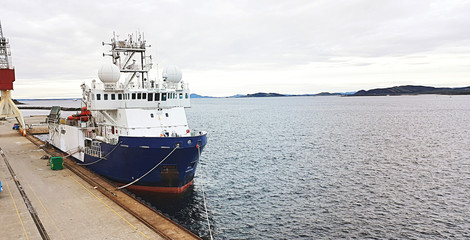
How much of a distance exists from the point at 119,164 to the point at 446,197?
86.4ft

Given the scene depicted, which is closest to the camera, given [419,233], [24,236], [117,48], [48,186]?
[24,236]

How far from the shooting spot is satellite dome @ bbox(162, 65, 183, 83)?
28.3 meters

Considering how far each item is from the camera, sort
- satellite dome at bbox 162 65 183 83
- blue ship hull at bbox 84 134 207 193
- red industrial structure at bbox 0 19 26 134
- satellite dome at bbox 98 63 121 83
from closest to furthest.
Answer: blue ship hull at bbox 84 134 207 193
satellite dome at bbox 98 63 121 83
satellite dome at bbox 162 65 183 83
red industrial structure at bbox 0 19 26 134

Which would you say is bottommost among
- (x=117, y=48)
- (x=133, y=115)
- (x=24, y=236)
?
(x=24, y=236)

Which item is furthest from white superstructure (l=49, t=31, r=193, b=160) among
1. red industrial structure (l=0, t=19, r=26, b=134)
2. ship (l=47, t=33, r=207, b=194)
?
red industrial structure (l=0, t=19, r=26, b=134)

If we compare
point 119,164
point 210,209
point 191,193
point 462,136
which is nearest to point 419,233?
point 210,209

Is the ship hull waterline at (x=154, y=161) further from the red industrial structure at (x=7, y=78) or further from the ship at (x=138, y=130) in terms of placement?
the red industrial structure at (x=7, y=78)

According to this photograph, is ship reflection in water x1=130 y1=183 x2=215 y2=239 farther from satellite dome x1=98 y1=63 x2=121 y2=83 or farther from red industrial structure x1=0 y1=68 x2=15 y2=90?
red industrial structure x1=0 y1=68 x2=15 y2=90

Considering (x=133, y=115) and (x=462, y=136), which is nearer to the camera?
(x=133, y=115)

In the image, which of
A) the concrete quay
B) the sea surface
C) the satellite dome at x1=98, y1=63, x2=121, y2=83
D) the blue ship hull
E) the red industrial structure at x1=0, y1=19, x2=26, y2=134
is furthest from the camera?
the red industrial structure at x1=0, y1=19, x2=26, y2=134

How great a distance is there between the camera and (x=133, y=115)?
25.8 metres

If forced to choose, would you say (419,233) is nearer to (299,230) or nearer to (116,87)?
(299,230)

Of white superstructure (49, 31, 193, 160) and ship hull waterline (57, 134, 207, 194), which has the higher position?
white superstructure (49, 31, 193, 160)

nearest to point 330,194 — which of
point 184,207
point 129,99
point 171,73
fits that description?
point 184,207
